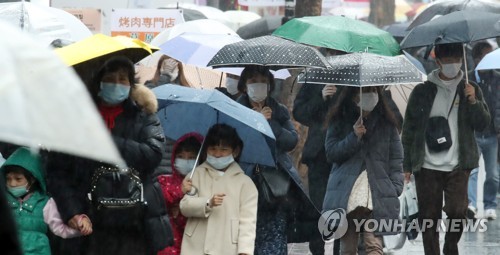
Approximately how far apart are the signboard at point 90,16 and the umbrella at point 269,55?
23.9 feet

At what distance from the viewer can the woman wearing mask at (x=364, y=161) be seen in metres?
9.94

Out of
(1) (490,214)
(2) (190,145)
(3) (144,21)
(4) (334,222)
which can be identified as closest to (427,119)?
(4) (334,222)

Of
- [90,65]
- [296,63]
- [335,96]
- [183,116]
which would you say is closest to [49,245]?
[90,65]

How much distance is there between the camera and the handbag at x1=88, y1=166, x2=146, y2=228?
7535 millimetres

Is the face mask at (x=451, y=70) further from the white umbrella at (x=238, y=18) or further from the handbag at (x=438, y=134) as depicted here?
the white umbrella at (x=238, y=18)

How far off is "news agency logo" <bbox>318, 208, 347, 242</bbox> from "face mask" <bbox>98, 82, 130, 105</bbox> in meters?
2.69

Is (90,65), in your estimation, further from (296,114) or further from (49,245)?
(296,114)

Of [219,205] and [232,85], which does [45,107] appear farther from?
[232,85]

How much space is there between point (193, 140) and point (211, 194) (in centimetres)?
45

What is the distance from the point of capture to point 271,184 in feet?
30.3

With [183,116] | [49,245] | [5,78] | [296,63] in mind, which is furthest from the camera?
[296,63]

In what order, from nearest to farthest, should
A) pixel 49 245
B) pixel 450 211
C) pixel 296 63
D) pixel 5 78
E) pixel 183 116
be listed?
pixel 5 78
pixel 49 245
pixel 183 116
pixel 296 63
pixel 450 211

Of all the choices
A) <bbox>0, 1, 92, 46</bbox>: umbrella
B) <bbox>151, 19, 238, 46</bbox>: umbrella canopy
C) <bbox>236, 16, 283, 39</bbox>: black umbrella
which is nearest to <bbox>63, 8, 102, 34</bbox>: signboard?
<bbox>236, 16, 283, 39</bbox>: black umbrella

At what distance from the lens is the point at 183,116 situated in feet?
29.6
